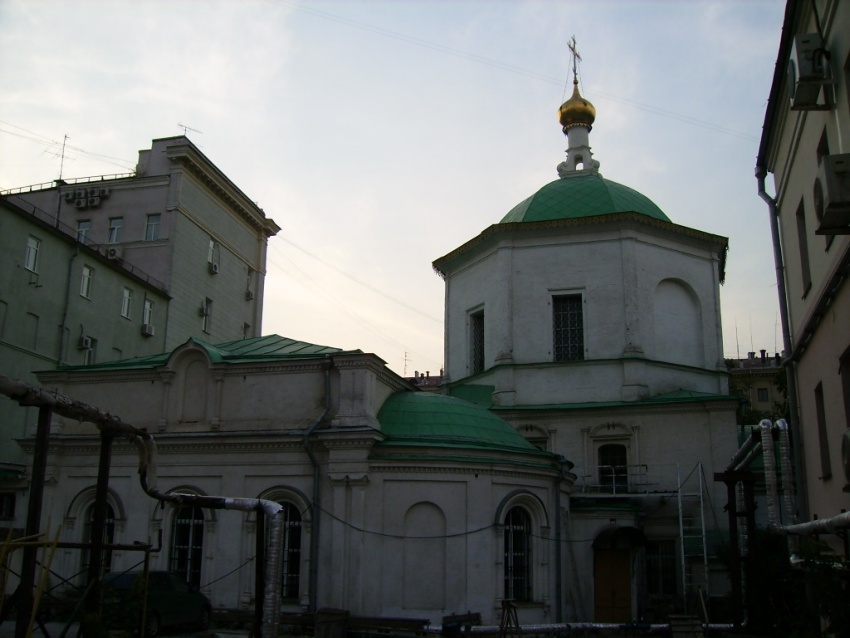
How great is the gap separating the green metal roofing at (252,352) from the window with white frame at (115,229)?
601 inches

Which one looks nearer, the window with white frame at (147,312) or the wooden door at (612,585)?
the wooden door at (612,585)

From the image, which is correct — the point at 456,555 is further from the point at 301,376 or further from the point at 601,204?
the point at 601,204

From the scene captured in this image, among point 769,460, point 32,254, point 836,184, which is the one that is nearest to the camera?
point 836,184

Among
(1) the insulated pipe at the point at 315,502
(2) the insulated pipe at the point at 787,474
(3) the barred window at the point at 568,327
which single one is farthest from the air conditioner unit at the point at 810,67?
(3) the barred window at the point at 568,327

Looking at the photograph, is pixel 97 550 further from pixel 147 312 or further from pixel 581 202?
pixel 147 312

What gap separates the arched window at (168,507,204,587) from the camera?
20.0 metres

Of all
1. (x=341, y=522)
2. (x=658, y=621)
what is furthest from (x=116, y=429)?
(x=658, y=621)

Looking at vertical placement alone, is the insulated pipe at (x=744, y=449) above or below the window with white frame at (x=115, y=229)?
below

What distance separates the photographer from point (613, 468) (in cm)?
2503

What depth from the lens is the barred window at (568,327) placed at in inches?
1045

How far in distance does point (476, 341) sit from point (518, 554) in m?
9.68

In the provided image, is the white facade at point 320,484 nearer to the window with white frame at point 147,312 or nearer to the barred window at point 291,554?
the barred window at point 291,554

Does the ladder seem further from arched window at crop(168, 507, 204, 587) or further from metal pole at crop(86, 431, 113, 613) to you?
metal pole at crop(86, 431, 113, 613)

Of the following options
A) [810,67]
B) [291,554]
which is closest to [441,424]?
[291,554]
